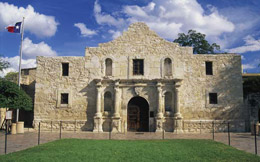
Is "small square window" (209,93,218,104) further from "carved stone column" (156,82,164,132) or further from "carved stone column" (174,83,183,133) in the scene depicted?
"carved stone column" (156,82,164,132)

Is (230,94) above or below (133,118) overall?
above

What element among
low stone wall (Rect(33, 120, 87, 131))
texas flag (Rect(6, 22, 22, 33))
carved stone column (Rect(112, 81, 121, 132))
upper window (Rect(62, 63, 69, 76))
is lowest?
low stone wall (Rect(33, 120, 87, 131))

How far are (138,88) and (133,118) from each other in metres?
2.58

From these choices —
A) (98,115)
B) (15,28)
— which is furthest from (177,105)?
(15,28)

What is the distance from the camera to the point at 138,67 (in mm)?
20656

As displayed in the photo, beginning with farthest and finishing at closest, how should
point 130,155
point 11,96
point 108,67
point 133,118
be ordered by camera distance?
point 108,67, point 133,118, point 11,96, point 130,155

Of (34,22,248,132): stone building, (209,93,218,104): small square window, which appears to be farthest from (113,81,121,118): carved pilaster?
(209,93,218,104): small square window

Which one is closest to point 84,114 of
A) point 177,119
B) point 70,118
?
point 70,118

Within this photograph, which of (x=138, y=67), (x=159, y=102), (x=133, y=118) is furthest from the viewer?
(x=138, y=67)

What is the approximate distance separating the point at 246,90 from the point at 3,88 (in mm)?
20685

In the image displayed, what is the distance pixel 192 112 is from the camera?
65.3 feet

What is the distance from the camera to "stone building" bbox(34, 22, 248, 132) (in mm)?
19797

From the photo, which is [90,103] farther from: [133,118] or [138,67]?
[138,67]

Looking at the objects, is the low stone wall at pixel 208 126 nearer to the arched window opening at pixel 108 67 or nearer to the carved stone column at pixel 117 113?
the carved stone column at pixel 117 113
